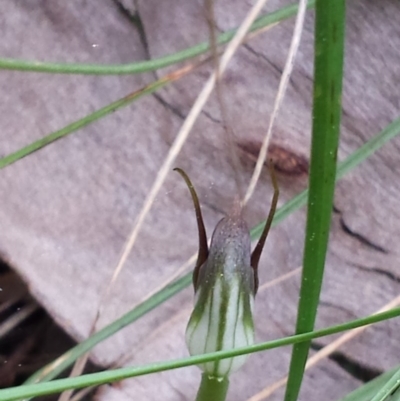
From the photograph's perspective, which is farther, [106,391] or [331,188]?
[106,391]

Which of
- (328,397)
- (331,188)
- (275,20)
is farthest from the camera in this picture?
(328,397)

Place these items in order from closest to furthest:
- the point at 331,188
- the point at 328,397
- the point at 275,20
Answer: the point at 331,188 < the point at 275,20 < the point at 328,397

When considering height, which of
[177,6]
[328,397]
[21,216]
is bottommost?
[328,397]

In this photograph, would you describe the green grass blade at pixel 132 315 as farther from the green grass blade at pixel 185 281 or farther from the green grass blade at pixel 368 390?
the green grass blade at pixel 368 390

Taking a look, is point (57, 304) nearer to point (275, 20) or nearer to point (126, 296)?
point (126, 296)

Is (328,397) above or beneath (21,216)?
beneath

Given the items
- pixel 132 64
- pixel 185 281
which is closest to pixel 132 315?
pixel 185 281

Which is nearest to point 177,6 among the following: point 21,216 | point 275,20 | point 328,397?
point 275,20

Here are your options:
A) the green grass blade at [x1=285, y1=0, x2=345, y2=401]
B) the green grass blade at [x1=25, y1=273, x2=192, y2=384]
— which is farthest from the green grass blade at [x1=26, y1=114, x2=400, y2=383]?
the green grass blade at [x1=285, y1=0, x2=345, y2=401]
